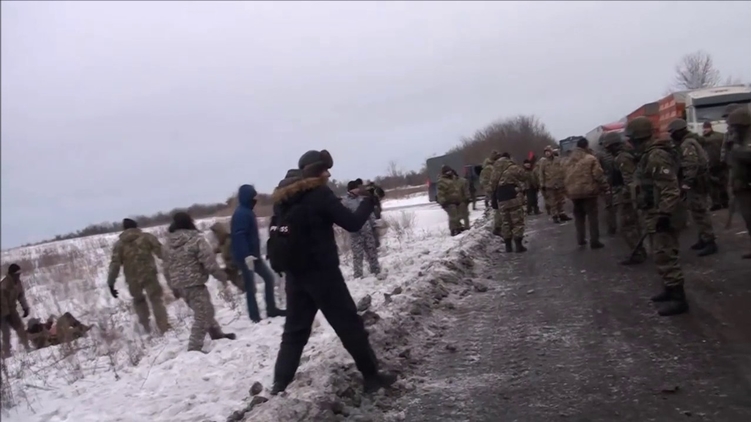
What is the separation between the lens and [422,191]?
20.3 m

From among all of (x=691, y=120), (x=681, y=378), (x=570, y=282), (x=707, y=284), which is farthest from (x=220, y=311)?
(x=691, y=120)

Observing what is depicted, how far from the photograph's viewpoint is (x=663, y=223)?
280 inches

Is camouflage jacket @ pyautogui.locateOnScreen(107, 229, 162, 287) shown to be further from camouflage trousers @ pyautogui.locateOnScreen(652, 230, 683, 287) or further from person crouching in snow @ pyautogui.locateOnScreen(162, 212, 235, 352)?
camouflage trousers @ pyautogui.locateOnScreen(652, 230, 683, 287)

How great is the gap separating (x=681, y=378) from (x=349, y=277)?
9019 millimetres

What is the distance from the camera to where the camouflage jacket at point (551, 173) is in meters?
18.0

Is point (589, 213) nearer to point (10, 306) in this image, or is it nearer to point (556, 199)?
point (556, 199)

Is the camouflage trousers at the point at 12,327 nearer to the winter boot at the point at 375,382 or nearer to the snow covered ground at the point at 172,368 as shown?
the snow covered ground at the point at 172,368

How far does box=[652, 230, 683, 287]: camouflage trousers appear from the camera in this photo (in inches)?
281

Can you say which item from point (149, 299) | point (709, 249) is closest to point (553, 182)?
point (709, 249)

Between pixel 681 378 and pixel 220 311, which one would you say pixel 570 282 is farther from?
pixel 220 311

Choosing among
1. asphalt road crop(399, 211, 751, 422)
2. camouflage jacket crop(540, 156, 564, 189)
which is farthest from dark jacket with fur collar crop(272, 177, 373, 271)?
camouflage jacket crop(540, 156, 564, 189)

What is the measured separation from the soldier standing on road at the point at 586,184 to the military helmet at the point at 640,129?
422 centimetres

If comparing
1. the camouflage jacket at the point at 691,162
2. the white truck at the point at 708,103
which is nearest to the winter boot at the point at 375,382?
the camouflage jacket at the point at 691,162

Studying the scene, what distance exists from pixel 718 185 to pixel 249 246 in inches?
417
